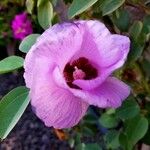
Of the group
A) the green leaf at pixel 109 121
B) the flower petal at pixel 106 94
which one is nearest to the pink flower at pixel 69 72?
the flower petal at pixel 106 94

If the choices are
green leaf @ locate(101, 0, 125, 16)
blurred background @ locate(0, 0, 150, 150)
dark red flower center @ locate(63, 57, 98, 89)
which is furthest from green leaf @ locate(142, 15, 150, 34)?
dark red flower center @ locate(63, 57, 98, 89)

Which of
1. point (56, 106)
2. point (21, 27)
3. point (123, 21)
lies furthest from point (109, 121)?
point (21, 27)

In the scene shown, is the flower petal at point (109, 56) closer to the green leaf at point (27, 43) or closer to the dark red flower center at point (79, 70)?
the dark red flower center at point (79, 70)

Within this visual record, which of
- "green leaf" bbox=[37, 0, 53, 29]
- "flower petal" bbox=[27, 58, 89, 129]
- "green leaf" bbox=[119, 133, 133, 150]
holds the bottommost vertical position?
"green leaf" bbox=[119, 133, 133, 150]

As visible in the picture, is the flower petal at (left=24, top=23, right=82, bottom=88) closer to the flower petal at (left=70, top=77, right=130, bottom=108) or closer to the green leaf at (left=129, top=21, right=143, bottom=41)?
the flower petal at (left=70, top=77, right=130, bottom=108)

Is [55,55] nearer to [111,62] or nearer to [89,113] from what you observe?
[111,62]

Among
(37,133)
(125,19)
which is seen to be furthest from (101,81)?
(37,133)

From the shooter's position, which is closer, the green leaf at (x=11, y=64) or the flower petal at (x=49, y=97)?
the flower petal at (x=49, y=97)
